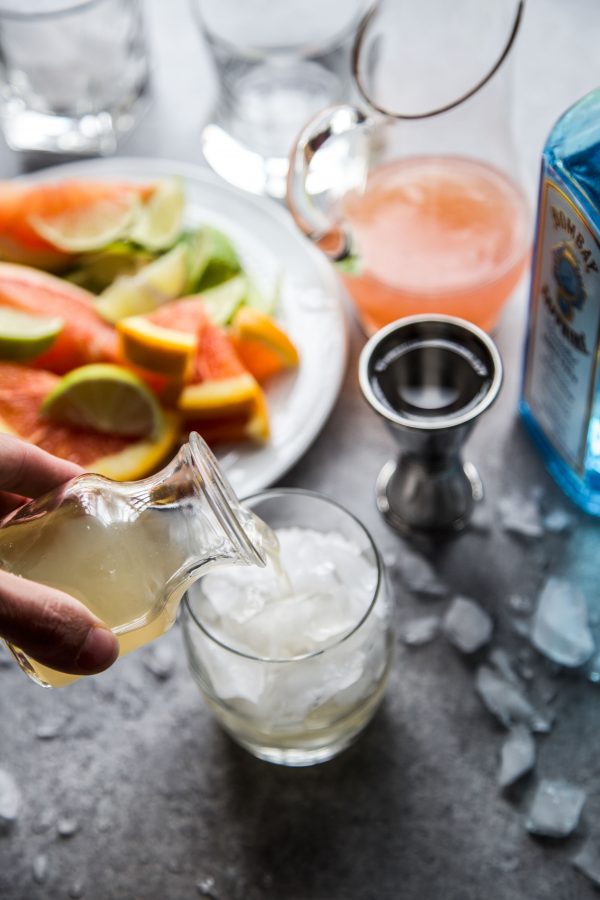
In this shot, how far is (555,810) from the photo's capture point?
3.58ft

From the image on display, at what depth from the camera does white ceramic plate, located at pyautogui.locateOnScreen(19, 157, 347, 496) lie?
4.30 feet

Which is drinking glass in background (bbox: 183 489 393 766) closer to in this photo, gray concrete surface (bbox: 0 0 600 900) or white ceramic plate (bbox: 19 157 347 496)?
gray concrete surface (bbox: 0 0 600 900)

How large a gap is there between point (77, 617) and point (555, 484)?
0.70 meters

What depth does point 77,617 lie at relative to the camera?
818 mm

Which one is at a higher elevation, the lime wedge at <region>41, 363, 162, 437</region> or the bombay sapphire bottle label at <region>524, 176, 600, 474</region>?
the bombay sapphire bottle label at <region>524, 176, 600, 474</region>

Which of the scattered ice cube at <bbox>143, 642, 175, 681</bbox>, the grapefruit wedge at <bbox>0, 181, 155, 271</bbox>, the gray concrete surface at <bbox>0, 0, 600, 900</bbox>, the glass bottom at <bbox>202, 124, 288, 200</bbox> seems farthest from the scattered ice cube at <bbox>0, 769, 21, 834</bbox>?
the glass bottom at <bbox>202, 124, 288, 200</bbox>

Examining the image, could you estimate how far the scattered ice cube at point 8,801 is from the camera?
1133 millimetres

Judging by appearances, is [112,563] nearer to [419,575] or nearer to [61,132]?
[419,575]

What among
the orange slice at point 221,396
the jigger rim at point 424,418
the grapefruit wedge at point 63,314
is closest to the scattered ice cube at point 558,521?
the jigger rim at point 424,418

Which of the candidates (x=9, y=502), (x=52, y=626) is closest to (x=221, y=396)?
(x=9, y=502)

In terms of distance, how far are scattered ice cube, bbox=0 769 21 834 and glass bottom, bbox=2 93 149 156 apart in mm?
922

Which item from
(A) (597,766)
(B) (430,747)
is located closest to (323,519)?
(B) (430,747)

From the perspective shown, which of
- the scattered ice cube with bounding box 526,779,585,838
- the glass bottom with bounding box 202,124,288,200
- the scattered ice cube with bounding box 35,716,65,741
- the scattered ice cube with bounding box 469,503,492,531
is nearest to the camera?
the scattered ice cube with bounding box 526,779,585,838

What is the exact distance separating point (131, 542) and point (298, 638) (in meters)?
0.20
